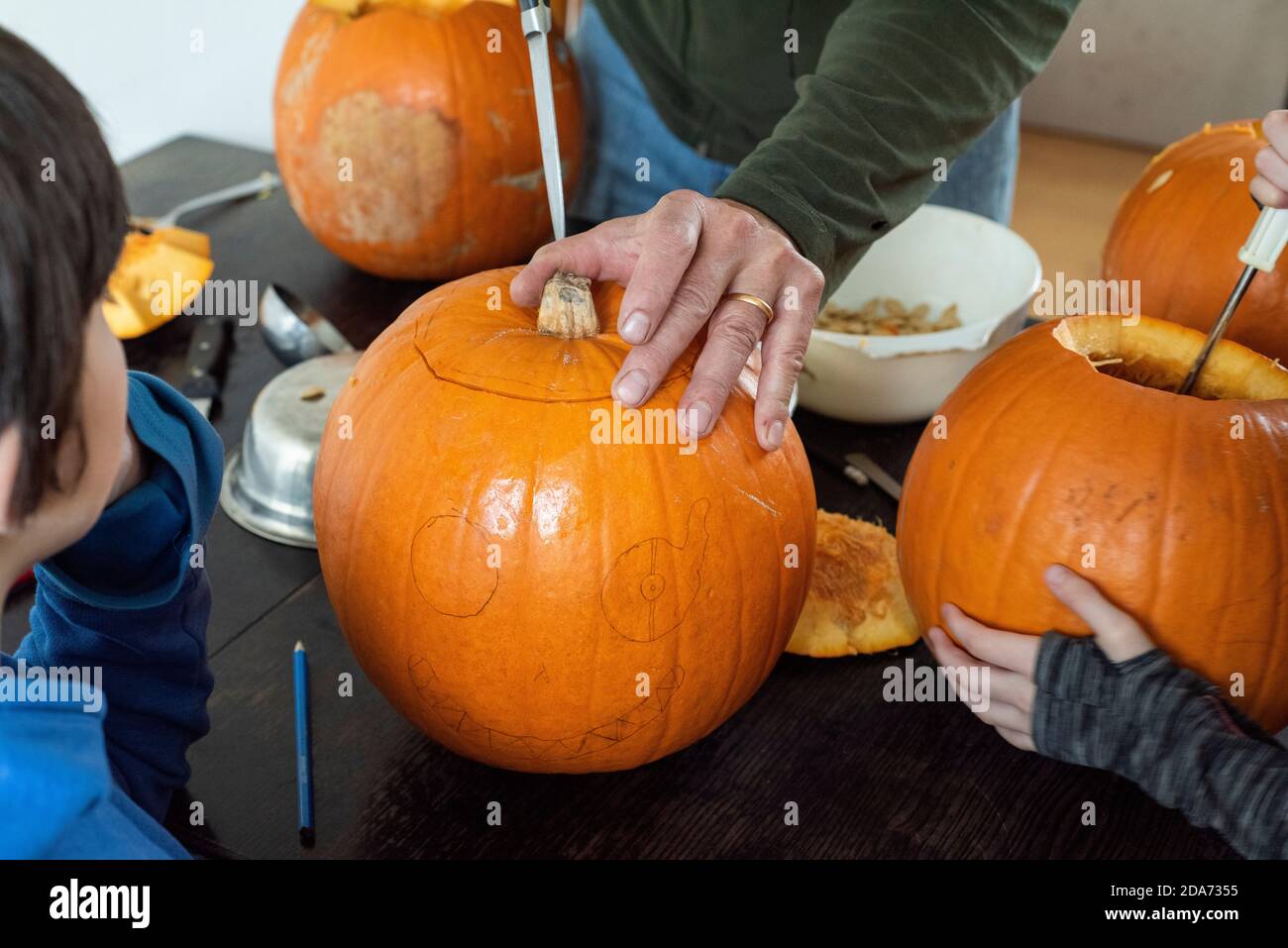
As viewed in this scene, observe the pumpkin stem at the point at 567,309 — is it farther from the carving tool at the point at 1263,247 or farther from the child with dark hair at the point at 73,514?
the carving tool at the point at 1263,247

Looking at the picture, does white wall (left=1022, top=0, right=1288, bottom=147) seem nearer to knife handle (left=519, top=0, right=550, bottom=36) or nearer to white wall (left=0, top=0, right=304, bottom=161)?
white wall (left=0, top=0, right=304, bottom=161)

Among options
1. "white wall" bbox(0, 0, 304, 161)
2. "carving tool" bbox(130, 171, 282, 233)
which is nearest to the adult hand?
"carving tool" bbox(130, 171, 282, 233)

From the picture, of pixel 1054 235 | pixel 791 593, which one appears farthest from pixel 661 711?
pixel 1054 235

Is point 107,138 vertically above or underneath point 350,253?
above

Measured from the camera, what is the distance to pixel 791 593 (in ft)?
2.48

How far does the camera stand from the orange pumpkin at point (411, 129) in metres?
1.30

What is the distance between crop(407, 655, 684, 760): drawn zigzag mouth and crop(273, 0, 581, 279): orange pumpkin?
0.80 meters

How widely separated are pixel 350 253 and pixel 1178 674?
1082 mm

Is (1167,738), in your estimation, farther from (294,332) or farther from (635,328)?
(294,332)

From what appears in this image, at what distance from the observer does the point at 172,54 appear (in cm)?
205

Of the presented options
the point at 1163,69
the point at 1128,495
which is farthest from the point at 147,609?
the point at 1163,69

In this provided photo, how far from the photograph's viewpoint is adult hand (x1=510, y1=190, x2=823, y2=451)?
2.29 feet

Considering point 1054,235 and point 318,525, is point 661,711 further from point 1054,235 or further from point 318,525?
point 1054,235
